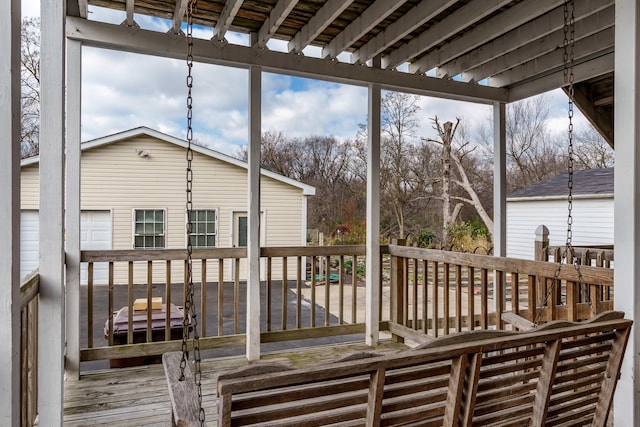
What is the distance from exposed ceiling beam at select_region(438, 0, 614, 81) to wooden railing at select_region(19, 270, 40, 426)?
12.6 ft

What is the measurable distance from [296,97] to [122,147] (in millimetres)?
4086

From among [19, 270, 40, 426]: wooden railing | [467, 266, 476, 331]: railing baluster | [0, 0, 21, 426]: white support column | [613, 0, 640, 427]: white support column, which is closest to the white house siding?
[467, 266, 476, 331]: railing baluster

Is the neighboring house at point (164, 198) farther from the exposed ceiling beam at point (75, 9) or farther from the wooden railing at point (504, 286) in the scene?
the exposed ceiling beam at point (75, 9)

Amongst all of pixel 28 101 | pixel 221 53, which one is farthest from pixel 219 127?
pixel 221 53

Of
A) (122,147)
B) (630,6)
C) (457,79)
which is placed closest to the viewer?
(630,6)

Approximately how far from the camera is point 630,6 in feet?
6.12

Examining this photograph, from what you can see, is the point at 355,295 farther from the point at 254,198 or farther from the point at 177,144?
the point at 177,144

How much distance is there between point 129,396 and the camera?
2.82m

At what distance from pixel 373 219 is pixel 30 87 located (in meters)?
3.99

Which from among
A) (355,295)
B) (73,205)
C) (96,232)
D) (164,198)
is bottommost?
(355,295)

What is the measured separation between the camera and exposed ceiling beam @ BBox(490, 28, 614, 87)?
3.55 meters

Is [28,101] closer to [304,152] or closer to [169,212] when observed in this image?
[304,152]

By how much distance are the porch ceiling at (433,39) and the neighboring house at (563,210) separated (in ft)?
18.4

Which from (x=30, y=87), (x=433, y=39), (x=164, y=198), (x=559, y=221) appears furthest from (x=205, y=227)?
(x=559, y=221)
